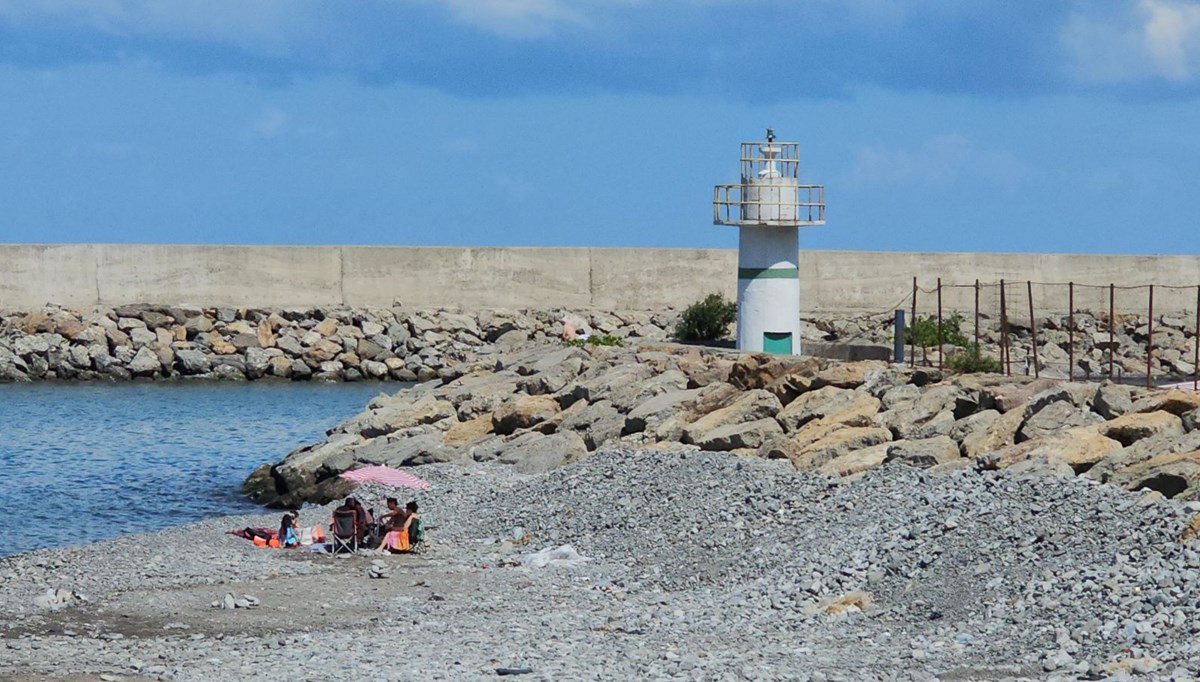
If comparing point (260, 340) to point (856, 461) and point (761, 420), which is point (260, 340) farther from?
point (856, 461)

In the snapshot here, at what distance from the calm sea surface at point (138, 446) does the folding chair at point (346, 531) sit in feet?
13.3

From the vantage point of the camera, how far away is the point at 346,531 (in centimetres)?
1508

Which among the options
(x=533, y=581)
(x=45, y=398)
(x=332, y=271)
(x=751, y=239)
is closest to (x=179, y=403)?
(x=45, y=398)

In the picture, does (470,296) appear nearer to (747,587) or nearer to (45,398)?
(45,398)

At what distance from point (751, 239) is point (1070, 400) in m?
8.86

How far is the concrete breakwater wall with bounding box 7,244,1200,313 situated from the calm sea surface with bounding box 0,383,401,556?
3.65m

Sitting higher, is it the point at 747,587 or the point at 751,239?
the point at 751,239

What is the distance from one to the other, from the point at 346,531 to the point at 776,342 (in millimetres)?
10906

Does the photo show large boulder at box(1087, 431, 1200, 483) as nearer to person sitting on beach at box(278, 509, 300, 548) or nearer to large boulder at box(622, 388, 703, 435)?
large boulder at box(622, 388, 703, 435)

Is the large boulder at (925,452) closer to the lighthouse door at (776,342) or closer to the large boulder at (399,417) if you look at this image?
the large boulder at (399,417)

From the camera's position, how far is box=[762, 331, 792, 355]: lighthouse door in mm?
24578

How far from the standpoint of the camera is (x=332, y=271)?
1515 inches

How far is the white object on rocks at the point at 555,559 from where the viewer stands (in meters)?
14.4

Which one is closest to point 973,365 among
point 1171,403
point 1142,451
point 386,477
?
point 1171,403
